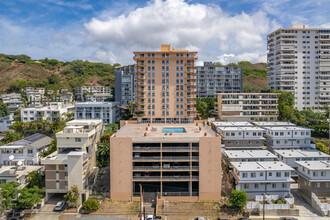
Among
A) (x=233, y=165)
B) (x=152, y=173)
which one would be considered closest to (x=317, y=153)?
(x=233, y=165)

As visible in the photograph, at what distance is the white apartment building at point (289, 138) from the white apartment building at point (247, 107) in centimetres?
2061

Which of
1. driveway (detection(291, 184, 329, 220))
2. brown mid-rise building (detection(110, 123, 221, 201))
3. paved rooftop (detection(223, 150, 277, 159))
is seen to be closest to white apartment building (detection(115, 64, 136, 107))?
paved rooftop (detection(223, 150, 277, 159))

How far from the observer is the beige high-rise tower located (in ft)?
199

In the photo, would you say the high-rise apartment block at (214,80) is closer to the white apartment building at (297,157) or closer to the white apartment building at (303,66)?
the white apartment building at (303,66)

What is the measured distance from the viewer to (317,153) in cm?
4644

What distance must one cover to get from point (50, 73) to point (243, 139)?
125m

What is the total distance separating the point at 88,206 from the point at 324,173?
3662 centimetres

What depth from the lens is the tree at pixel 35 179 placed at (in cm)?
3994

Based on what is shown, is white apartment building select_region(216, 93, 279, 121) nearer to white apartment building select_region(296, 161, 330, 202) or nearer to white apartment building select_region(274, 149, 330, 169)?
white apartment building select_region(274, 149, 330, 169)

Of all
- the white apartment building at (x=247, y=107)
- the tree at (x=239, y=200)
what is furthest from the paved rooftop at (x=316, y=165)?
the white apartment building at (x=247, y=107)

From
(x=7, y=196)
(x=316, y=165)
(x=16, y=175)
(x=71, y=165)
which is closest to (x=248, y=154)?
(x=316, y=165)

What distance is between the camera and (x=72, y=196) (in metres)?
36.1

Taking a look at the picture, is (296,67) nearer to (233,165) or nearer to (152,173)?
(233,165)

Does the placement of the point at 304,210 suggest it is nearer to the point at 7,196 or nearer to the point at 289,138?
the point at 289,138
